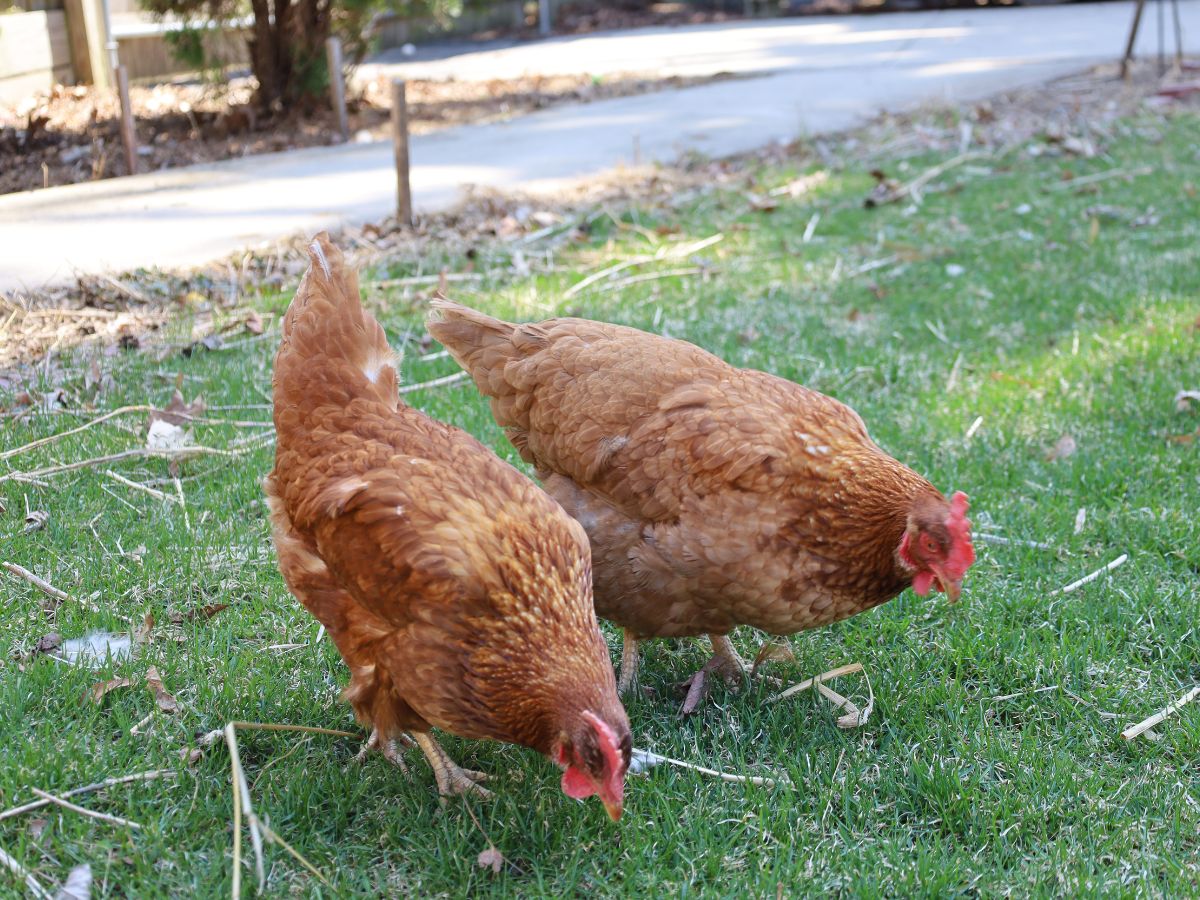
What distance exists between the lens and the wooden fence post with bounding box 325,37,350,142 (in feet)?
31.2

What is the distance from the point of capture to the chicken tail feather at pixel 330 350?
9.83 feet

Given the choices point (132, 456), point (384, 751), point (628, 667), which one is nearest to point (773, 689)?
point (628, 667)

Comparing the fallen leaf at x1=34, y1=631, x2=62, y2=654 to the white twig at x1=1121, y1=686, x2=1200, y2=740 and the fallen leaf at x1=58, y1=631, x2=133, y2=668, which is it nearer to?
the fallen leaf at x1=58, y1=631, x2=133, y2=668

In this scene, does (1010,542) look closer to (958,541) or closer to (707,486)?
(958,541)

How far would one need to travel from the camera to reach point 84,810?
8.39 feet

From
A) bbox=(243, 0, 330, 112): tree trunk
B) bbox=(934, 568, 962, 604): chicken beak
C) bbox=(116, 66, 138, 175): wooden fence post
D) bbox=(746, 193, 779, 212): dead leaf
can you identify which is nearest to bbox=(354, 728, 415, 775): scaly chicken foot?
bbox=(934, 568, 962, 604): chicken beak

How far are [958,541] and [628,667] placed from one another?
109 cm

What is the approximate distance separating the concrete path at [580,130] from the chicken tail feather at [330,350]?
11.3 feet

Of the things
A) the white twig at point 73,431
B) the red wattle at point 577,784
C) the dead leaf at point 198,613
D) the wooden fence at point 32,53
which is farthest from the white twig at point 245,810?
the wooden fence at point 32,53

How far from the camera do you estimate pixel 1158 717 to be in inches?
120

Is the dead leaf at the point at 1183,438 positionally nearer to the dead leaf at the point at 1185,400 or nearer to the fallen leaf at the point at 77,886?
the dead leaf at the point at 1185,400

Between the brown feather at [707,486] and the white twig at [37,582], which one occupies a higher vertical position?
the brown feather at [707,486]

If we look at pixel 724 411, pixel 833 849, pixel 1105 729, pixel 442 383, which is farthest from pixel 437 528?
pixel 442 383

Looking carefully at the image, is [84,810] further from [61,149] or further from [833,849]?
[61,149]
